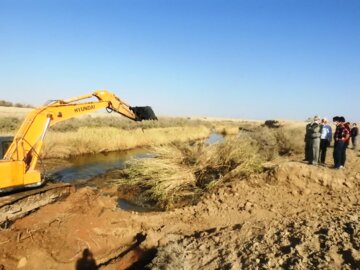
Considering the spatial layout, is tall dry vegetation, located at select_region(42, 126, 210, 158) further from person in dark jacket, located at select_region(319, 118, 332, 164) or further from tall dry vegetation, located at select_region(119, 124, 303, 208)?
person in dark jacket, located at select_region(319, 118, 332, 164)

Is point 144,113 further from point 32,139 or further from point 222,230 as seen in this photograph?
point 222,230

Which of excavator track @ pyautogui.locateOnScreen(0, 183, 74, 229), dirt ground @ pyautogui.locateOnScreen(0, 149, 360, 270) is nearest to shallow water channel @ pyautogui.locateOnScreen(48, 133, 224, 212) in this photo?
dirt ground @ pyautogui.locateOnScreen(0, 149, 360, 270)

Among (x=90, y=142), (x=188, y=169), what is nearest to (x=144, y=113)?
(x=188, y=169)

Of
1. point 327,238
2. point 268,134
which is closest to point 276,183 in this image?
point 327,238

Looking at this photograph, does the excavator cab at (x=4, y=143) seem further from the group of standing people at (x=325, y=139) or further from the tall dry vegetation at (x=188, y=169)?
the group of standing people at (x=325, y=139)

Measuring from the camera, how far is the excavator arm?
904 cm

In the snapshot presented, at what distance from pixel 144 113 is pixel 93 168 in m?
6.82

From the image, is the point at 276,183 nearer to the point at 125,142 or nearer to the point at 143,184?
the point at 143,184

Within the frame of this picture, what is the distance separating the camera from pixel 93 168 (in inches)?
691

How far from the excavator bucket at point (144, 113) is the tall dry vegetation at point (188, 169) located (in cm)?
158

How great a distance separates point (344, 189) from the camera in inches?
379

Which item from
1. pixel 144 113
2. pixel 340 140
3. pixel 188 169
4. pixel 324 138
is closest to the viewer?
pixel 340 140

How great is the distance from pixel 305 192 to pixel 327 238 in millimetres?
3644

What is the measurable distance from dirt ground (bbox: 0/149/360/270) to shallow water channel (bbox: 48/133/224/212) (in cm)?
127
